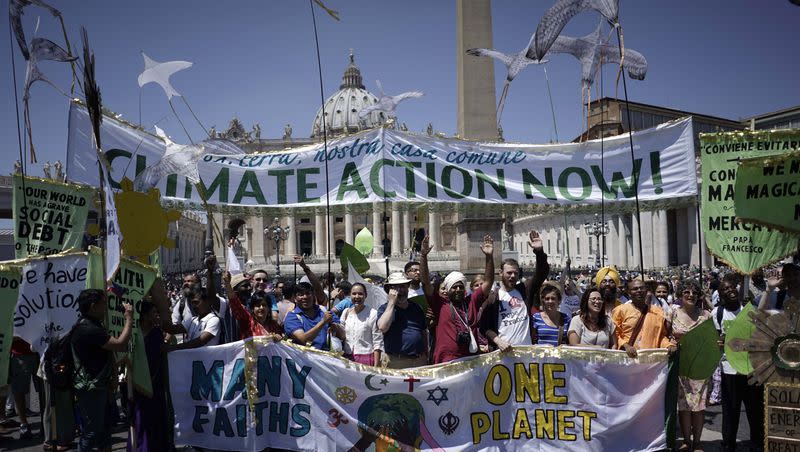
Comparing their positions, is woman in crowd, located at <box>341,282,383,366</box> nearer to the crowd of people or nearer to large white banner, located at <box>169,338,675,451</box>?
the crowd of people

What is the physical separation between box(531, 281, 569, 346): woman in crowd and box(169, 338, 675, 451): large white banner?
1.06 feet

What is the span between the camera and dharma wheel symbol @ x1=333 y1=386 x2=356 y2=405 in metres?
5.55

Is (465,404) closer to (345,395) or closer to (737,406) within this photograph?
(345,395)

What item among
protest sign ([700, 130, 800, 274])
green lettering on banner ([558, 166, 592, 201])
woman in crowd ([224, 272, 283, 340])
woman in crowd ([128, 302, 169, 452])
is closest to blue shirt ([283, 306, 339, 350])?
woman in crowd ([224, 272, 283, 340])

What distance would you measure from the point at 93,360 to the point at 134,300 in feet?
2.44

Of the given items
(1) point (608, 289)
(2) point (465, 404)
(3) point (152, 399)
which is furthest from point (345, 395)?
(1) point (608, 289)

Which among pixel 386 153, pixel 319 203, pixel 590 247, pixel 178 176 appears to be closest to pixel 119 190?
pixel 178 176

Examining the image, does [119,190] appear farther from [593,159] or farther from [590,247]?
[590,247]

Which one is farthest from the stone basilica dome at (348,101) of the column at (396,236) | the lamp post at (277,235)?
the lamp post at (277,235)

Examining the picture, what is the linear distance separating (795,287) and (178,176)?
6.45 metres

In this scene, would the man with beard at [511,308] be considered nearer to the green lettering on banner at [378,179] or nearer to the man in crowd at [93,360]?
the green lettering on banner at [378,179]

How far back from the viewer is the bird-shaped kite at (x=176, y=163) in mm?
7113

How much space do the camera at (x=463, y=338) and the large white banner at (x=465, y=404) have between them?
0.64ft

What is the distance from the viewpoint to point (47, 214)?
6.99m
